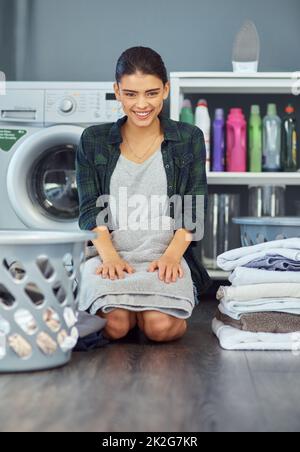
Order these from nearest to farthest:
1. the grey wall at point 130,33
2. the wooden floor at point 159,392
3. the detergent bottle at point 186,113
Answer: the wooden floor at point 159,392 < the detergent bottle at point 186,113 < the grey wall at point 130,33

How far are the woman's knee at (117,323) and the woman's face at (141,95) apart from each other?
1.55 ft

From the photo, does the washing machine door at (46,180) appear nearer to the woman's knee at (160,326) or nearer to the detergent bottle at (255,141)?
the detergent bottle at (255,141)

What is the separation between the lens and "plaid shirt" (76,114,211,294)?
6.20 feet

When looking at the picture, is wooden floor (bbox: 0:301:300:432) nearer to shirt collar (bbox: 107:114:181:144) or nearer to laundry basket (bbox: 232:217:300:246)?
shirt collar (bbox: 107:114:181:144)

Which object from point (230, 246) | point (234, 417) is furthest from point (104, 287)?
point (230, 246)

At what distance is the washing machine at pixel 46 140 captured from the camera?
281cm

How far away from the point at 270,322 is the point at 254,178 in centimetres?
129

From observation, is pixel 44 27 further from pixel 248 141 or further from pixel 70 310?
pixel 70 310

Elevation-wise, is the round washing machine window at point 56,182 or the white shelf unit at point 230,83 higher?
the white shelf unit at point 230,83

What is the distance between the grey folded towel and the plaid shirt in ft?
0.83

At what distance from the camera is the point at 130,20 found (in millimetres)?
3275

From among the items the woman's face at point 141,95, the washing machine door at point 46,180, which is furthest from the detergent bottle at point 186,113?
the woman's face at point 141,95

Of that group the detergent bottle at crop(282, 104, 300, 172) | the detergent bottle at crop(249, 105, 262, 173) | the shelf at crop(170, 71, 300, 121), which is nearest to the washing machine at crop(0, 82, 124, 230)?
the shelf at crop(170, 71, 300, 121)
